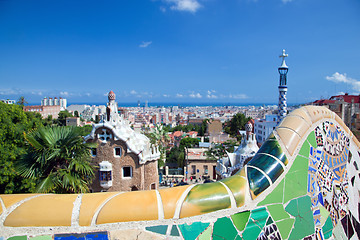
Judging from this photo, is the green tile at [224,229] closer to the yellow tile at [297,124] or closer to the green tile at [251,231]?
the green tile at [251,231]

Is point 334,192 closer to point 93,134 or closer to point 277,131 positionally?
point 277,131

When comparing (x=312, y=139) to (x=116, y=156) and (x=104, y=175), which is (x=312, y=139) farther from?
(x=104, y=175)

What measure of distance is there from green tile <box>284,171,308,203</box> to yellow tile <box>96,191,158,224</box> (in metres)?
1.28

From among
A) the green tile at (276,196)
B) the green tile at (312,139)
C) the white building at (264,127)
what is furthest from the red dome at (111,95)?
the white building at (264,127)

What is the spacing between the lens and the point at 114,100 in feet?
40.5

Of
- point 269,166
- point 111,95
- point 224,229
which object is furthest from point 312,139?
point 111,95

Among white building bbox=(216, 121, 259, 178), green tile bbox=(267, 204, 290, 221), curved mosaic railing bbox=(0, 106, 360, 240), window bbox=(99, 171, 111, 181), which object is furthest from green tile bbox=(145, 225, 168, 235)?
A: window bbox=(99, 171, 111, 181)

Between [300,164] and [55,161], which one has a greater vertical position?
[300,164]

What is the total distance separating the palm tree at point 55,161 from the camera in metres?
5.71

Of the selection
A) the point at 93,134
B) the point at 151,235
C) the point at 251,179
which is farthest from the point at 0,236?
the point at 93,134

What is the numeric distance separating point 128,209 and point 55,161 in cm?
496

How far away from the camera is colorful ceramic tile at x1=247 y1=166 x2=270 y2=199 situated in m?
2.22

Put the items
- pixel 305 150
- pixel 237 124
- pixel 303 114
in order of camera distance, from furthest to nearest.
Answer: pixel 237 124, pixel 303 114, pixel 305 150

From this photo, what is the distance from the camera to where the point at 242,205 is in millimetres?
2133
